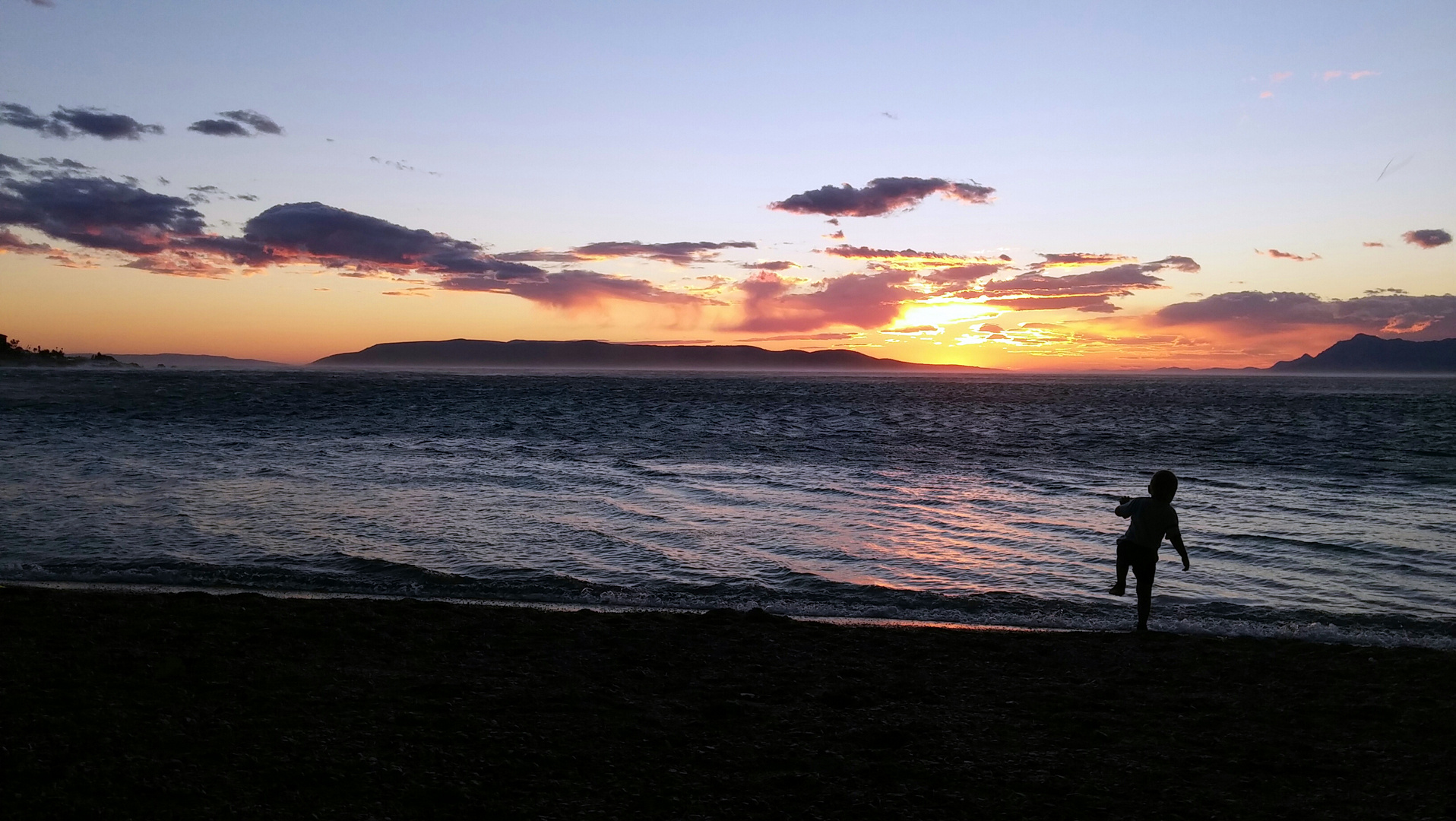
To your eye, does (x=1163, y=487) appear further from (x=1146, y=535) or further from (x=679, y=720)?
(x=679, y=720)

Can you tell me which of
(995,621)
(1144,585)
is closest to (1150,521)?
(1144,585)

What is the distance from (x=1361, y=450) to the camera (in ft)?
107

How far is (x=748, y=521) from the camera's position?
1612cm

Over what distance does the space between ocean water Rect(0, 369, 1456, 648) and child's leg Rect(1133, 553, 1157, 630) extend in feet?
2.05

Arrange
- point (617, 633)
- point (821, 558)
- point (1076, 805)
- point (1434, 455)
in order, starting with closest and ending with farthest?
1. point (1076, 805)
2. point (617, 633)
3. point (821, 558)
4. point (1434, 455)

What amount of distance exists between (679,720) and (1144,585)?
230 inches

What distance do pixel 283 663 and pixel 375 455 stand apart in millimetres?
20094

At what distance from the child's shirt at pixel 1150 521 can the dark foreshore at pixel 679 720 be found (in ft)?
3.33

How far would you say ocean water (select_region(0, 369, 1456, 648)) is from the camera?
1100 centimetres

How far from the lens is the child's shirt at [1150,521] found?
8922 millimetres

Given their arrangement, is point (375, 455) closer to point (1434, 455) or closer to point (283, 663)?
point (283, 663)

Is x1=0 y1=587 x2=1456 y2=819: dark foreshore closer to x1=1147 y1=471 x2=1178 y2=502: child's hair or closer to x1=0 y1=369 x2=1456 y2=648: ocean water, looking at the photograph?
x1=1147 y1=471 x2=1178 y2=502: child's hair

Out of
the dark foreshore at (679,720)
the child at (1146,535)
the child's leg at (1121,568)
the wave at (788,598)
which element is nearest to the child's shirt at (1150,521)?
the child at (1146,535)

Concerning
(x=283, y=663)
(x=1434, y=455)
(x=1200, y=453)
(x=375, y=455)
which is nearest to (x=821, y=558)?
(x=283, y=663)
